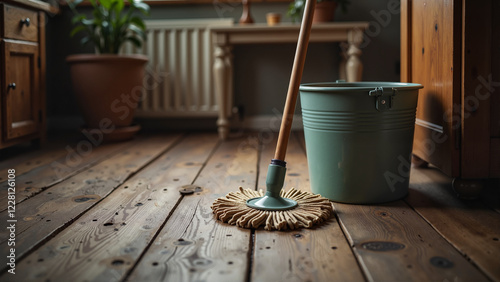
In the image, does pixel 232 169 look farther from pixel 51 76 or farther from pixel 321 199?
pixel 51 76

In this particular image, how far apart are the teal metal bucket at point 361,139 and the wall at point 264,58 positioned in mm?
1577

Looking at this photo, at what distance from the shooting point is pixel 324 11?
8.20 ft

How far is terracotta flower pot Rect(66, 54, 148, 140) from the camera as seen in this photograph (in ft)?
7.86

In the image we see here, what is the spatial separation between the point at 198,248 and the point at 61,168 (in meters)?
1.04

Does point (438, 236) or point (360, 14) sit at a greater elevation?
point (360, 14)

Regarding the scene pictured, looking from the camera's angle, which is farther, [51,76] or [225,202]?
[51,76]

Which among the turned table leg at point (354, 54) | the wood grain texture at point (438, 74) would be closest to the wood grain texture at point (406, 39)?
the wood grain texture at point (438, 74)

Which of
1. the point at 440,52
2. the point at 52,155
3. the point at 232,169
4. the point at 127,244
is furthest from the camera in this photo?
the point at 52,155

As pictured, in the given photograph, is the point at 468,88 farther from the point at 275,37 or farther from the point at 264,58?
the point at 264,58

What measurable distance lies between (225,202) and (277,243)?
27cm

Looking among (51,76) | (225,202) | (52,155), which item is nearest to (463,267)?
(225,202)

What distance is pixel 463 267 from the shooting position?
2.81 feet

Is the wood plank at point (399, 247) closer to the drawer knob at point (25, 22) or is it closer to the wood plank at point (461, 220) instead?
the wood plank at point (461, 220)

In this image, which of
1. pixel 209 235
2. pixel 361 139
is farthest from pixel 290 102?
pixel 209 235
